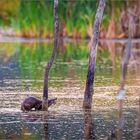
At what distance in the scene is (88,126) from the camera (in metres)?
12.4

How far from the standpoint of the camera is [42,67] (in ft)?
79.0

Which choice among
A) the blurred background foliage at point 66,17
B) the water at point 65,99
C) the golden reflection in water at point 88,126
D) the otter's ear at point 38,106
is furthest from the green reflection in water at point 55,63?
the golden reflection in water at point 88,126

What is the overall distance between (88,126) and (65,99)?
128 inches

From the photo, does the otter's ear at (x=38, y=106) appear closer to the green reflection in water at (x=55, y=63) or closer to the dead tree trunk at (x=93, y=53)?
the dead tree trunk at (x=93, y=53)

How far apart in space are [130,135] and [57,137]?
42.0 inches

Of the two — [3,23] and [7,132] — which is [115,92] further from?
[3,23]

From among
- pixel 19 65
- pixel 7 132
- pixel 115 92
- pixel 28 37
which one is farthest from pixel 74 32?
pixel 7 132

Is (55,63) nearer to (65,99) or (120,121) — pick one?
(65,99)

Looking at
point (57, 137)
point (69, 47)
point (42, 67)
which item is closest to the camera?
point (57, 137)

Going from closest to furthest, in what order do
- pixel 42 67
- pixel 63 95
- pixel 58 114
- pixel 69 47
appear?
pixel 58 114, pixel 63 95, pixel 42 67, pixel 69 47

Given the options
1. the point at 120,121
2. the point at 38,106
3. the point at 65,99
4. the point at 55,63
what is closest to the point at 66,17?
the point at 55,63

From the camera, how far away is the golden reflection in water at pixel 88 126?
11.5 meters

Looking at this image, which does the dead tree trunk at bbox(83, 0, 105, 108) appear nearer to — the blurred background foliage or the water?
the water

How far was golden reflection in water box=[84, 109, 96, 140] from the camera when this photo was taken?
11.5 meters
